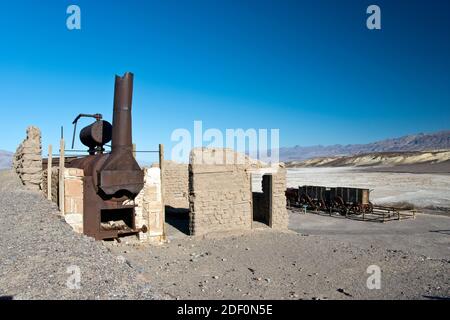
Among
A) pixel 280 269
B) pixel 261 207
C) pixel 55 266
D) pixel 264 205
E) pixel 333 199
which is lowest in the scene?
pixel 280 269

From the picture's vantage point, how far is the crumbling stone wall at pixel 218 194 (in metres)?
14.8

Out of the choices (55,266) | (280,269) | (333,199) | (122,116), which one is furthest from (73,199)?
(333,199)

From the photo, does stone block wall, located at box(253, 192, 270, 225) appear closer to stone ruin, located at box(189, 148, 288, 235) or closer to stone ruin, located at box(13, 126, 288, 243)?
stone ruin, located at box(13, 126, 288, 243)

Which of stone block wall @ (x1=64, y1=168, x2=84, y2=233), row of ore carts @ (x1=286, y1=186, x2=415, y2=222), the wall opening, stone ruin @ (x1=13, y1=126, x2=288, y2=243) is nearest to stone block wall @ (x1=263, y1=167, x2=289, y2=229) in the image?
stone ruin @ (x1=13, y1=126, x2=288, y2=243)

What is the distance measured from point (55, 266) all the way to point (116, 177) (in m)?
6.06

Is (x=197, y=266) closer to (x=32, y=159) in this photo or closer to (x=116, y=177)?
(x=116, y=177)

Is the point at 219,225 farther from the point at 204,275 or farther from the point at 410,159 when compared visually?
the point at 410,159

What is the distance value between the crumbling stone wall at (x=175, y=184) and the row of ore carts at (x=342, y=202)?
845cm

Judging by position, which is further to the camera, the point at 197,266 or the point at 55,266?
the point at 197,266

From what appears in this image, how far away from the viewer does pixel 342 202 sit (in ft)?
80.4

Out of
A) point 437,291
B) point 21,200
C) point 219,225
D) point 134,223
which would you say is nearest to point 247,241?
point 219,225

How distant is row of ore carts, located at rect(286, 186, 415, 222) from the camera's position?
2275 centimetres

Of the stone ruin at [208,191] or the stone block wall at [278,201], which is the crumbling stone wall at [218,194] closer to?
the stone ruin at [208,191]

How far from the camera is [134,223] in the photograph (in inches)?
501
